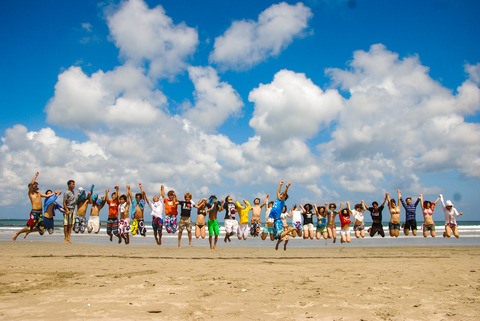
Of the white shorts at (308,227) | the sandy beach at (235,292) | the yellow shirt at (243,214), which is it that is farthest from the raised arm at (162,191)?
the white shorts at (308,227)

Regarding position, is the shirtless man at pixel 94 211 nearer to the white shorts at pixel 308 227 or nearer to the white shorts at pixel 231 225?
the white shorts at pixel 231 225

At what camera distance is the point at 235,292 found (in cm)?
487

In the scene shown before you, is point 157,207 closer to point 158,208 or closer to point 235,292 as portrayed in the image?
point 158,208

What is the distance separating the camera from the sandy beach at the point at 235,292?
151 inches

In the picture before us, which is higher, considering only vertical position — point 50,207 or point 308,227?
point 50,207

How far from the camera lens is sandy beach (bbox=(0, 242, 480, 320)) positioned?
12.6 ft

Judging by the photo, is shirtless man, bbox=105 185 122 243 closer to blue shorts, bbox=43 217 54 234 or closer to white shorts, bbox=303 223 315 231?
blue shorts, bbox=43 217 54 234

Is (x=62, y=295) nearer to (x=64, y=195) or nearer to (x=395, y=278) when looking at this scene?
Result: (x=395, y=278)

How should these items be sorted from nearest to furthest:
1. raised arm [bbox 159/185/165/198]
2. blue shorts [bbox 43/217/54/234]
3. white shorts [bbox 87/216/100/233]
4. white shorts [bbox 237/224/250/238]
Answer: raised arm [bbox 159/185/165/198] < blue shorts [bbox 43/217/54/234] < white shorts [bbox 87/216/100/233] < white shorts [bbox 237/224/250/238]

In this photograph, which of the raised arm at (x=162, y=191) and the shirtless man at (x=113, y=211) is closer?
the raised arm at (x=162, y=191)

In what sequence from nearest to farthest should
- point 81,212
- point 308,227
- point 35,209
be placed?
1. point 35,209
2. point 81,212
3. point 308,227

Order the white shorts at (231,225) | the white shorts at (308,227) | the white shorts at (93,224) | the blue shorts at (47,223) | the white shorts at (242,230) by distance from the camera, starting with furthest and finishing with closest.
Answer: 1. the white shorts at (308,227)
2. the white shorts at (242,230)
3. the white shorts at (231,225)
4. the white shorts at (93,224)
5. the blue shorts at (47,223)

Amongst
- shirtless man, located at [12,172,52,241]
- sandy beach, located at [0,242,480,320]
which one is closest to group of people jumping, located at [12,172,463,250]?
shirtless man, located at [12,172,52,241]

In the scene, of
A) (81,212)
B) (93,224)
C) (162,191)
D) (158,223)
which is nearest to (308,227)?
(158,223)
